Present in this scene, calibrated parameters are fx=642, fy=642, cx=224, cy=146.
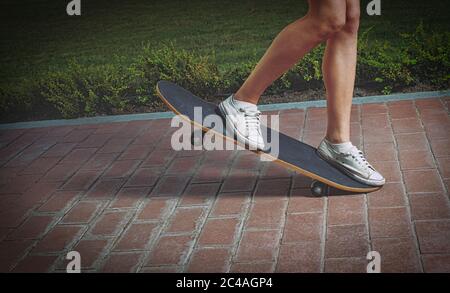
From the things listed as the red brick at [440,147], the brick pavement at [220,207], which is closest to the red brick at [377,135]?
the brick pavement at [220,207]

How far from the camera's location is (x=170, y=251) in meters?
2.64

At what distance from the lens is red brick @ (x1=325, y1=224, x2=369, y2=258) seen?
248 centimetres

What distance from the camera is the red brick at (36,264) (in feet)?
8.51

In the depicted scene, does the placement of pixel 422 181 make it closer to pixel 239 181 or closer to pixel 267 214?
pixel 267 214

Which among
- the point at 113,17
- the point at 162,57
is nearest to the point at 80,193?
the point at 162,57

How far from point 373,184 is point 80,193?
151 cm

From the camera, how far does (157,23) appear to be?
A: 7680 mm

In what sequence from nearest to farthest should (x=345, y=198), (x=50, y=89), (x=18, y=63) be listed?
(x=345, y=198) → (x=50, y=89) → (x=18, y=63)

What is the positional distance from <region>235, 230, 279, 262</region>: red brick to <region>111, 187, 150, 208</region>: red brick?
710mm

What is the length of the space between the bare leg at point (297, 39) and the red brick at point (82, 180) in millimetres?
999

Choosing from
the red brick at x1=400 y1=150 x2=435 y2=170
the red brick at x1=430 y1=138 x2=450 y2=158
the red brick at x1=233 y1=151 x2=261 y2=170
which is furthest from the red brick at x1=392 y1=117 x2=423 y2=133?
the red brick at x1=233 y1=151 x2=261 y2=170

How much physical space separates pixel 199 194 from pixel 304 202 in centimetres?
55
